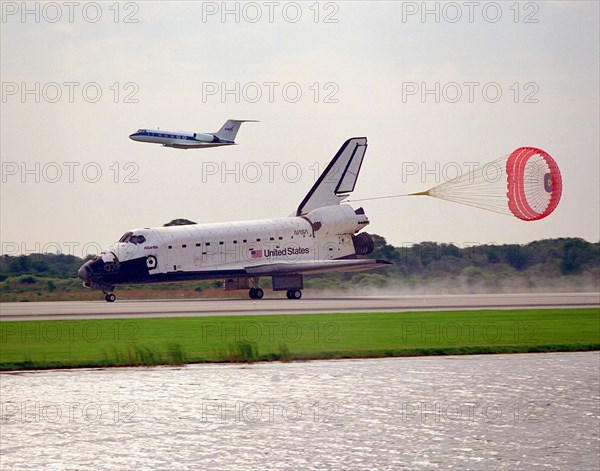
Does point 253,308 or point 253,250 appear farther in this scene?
point 253,250

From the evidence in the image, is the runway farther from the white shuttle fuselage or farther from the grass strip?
the white shuttle fuselage

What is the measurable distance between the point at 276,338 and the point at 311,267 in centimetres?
3519

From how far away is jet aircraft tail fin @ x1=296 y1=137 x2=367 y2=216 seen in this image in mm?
94250

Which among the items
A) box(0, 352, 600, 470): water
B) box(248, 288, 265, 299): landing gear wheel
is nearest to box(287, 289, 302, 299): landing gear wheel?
box(248, 288, 265, 299): landing gear wheel

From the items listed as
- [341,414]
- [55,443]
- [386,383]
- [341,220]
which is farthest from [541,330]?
[341,220]

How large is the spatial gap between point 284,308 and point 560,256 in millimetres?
37920

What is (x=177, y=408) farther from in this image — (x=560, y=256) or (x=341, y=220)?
(x=560, y=256)

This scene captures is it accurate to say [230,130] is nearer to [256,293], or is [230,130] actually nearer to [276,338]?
→ [256,293]

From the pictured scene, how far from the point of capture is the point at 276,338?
4853 centimetres

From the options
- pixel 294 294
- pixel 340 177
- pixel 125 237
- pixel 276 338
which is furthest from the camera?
pixel 340 177

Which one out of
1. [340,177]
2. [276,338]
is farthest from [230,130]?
Result: [276,338]

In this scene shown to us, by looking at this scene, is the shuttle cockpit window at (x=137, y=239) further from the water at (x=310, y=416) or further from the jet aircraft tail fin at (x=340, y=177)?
the water at (x=310, y=416)

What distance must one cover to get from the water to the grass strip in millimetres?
1575

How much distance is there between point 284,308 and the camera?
6359cm
